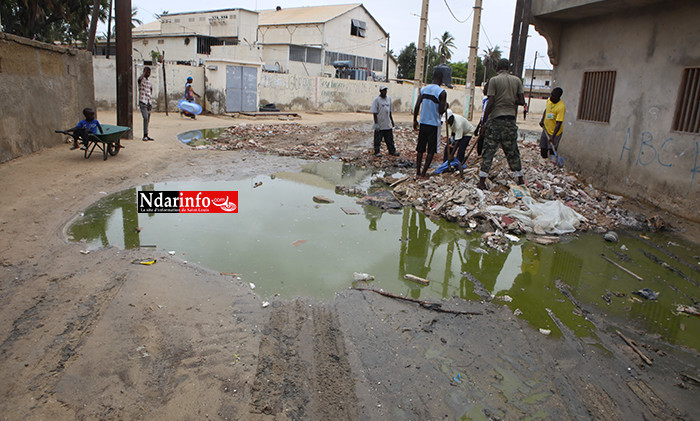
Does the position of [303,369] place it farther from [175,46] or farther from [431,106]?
[175,46]

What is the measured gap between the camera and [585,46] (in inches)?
344

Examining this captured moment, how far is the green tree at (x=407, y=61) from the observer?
52500mm

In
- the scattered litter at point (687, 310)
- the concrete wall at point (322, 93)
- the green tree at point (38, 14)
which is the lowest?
the scattered litter at point (687, 310)

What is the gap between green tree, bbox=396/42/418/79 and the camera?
52.5 metres

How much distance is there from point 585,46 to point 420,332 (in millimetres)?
7769

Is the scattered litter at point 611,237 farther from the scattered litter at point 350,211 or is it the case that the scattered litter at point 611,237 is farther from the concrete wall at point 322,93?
the concrete wall at point 322,93

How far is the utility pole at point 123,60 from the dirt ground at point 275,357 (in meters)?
7.55

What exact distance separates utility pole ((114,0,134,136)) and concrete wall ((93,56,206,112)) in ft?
26.4

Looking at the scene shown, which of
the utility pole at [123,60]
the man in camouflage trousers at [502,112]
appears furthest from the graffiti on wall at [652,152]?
the utility pole at [123,60]

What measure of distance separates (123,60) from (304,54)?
96.5ft

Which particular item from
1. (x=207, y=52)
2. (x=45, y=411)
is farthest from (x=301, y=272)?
(x=207, y=52)

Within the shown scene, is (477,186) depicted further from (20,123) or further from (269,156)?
(20,123)

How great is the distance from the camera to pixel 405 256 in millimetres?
5094

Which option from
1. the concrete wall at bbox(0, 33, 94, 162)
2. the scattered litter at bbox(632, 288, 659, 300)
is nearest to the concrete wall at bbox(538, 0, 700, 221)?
the scattered litter at bbox(632, 288, 659, 300)
